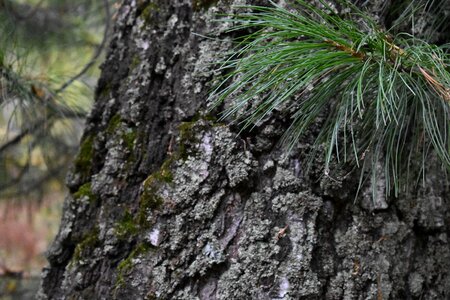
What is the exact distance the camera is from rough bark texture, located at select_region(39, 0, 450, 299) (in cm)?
106

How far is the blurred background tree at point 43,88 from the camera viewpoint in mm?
1616

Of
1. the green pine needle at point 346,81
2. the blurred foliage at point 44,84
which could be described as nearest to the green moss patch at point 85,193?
the green pine needle at point 346,81

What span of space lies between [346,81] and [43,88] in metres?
0.97

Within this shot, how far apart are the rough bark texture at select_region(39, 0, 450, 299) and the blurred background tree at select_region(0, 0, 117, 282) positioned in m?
0.49

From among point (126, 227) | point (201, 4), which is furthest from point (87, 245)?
point (201, 4)

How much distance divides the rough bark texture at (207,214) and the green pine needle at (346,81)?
65mm

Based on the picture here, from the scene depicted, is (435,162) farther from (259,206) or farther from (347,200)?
(259,206)

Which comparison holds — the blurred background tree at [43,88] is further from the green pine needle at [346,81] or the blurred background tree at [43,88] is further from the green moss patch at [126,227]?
the green pine needle at [346,81]

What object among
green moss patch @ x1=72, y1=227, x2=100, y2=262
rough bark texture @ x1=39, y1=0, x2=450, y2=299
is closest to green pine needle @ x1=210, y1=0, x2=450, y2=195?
rough bark texture @ x1=39, y1=0, x2=450, y2=299

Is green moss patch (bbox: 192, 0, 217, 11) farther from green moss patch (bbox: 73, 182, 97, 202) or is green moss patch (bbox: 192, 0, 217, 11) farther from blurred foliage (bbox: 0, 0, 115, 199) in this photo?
blurred foliage (bbox: 0, 0, 115, 199)

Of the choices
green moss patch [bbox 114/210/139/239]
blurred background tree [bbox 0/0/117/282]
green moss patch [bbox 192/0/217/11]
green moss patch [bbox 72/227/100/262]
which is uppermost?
blurred background tree [bbox 0/0/117/282]

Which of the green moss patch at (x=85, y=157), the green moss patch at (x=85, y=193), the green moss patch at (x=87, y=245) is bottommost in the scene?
the green moss patch at (x=87, y=245)

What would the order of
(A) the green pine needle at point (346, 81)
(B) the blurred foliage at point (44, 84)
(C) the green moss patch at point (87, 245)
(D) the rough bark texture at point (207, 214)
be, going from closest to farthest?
(A) the green pine needle at point (346, 81), (D) the rough bark texture at point (207, 214), (C) the green moss patch at point (87, 245), (B) the blurred foliage at point (44, 84)

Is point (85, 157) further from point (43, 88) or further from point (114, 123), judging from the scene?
point (43, 88)
